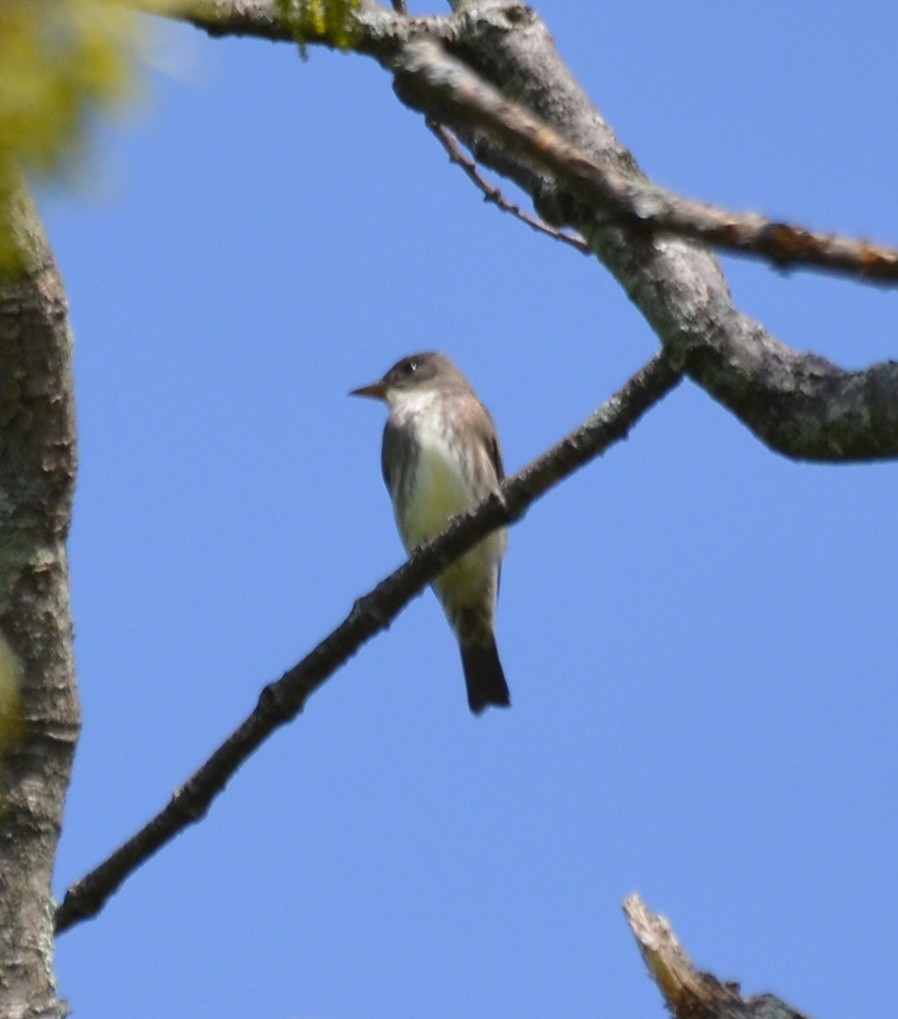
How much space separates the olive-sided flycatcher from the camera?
9.11 metres

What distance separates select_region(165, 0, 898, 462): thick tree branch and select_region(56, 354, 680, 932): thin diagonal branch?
1.71 ft

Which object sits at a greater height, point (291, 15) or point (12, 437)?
point (12, 437)

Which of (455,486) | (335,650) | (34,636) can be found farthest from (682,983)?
(455,486)

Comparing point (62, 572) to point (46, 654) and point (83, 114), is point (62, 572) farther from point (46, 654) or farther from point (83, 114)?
point (83, 114)

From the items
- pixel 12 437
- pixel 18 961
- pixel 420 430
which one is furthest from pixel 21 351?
pixel 420 430

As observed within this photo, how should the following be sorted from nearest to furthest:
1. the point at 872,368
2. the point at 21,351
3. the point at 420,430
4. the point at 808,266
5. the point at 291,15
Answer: the point at 808,266 → the point at 291,15 → the point at 872,368 → the point at 21,351 → the point at 420,430

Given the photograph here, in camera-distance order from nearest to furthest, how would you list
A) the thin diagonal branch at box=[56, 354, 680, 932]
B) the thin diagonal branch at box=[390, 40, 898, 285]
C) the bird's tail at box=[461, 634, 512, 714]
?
the thin diagonal branch at box=[390, 40, 898, 285] → the thin diagonal branch at box=[56, 354, 680, 932] → the bird's tail at box=[461, 634, 512, 714]

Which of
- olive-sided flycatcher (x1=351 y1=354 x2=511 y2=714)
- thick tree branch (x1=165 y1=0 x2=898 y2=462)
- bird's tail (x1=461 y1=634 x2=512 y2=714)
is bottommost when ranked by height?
thick tree branch (x1=165 y1=0 x2=898 y2=462)

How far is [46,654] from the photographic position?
12.1ft

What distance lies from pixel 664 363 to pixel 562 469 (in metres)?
0.55

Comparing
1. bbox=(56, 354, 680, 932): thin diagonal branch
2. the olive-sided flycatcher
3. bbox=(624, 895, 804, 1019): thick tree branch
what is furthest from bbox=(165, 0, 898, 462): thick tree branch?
the olive-sided flycatcher

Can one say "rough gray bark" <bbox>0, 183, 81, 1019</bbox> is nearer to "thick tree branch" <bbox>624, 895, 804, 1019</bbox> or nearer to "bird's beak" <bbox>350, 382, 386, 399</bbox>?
"thick tree branch" <bbox>624, 895, 804, 1019</bbox>

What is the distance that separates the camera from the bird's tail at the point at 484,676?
376 inches

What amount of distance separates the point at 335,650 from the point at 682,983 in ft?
3.95
